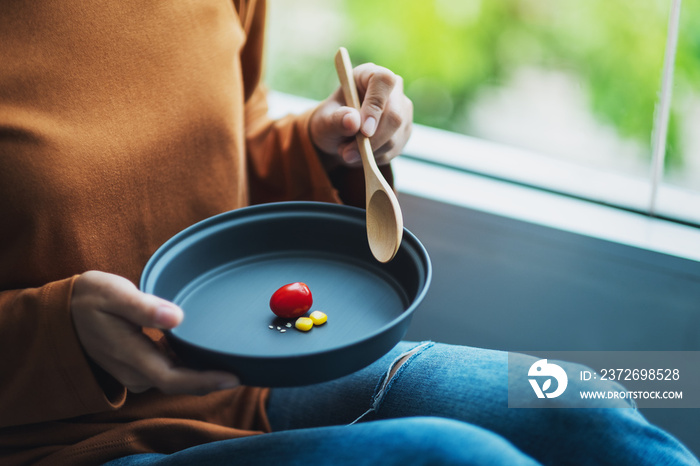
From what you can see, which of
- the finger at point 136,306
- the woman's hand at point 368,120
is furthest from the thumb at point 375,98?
the finger at point 136,306

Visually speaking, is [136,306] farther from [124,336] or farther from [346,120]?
[346,120]

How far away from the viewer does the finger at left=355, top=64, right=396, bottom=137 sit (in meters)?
0.73

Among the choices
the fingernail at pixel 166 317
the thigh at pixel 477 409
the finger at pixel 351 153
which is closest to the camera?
the fingernail at pixel 166 317

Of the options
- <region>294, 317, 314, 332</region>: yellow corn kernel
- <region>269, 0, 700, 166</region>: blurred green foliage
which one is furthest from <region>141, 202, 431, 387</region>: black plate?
<region>269, 0, 700, 166</region>: blurred green foliage

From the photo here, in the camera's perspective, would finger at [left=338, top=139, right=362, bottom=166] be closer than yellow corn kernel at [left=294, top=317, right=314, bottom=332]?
No

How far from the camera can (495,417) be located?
680 millimetres

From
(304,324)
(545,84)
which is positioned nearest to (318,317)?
(304,324)

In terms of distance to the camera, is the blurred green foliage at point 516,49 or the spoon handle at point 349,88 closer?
the spoon handle at point 349,88

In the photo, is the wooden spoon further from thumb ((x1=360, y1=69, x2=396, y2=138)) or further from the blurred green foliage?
the blurred green foliage

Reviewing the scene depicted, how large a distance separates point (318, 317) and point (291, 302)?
0.03 metres

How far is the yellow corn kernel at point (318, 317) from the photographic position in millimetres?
674

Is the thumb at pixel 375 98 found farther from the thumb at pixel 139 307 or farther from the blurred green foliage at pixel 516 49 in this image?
the blurred green foliage at pixel 516 49

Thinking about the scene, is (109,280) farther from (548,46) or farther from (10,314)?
(548,46)

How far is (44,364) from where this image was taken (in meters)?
0.61
